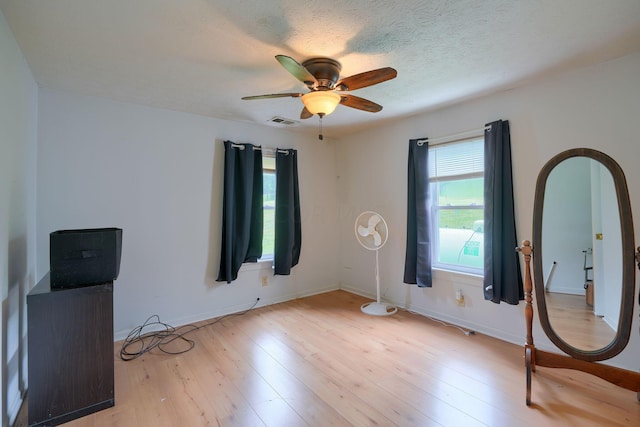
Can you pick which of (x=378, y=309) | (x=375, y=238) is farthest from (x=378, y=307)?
(x=375, y=238)

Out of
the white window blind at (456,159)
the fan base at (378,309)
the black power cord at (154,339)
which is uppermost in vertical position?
the white window blind at (456,159)

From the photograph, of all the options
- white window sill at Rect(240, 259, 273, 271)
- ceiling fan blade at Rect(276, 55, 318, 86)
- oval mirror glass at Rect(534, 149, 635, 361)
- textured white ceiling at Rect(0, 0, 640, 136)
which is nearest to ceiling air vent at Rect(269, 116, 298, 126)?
textured white ceiling at Rect(0, 0, 640, 136)

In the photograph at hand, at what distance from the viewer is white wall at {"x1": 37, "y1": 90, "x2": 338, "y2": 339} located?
8.61ft

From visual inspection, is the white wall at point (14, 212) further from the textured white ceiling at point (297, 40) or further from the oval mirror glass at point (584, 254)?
the oval mirror glass at point (584, 254)

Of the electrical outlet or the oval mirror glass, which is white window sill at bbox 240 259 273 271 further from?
the oval mirror glass

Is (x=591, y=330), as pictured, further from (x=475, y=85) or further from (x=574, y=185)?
(x=475, y=85)

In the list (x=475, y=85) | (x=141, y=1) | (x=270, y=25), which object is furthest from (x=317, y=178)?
(x=141, y=1)

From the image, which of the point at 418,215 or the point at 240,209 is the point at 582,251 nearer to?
the point at 418,215

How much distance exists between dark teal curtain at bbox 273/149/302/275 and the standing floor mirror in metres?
2.55

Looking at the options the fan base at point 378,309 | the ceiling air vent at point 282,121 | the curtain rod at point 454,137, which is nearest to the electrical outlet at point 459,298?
the fan base at point 378,309

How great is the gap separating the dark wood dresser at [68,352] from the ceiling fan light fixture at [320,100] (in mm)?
1774

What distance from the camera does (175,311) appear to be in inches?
126

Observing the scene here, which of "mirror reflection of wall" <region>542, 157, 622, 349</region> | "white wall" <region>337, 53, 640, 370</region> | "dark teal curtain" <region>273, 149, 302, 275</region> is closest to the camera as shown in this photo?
"mirror reflection of wall" <region>542, 157, 622, 349</region>

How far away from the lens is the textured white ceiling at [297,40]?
157 cm
